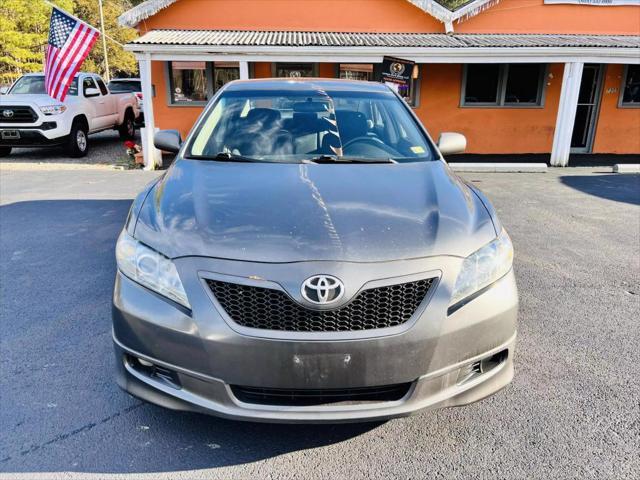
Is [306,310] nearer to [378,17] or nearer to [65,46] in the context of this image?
[65,46]

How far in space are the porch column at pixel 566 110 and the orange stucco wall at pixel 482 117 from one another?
5.69 feet

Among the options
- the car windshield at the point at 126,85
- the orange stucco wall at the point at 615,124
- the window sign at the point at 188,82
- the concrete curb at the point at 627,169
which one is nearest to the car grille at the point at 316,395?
the concrete curb at the point at 627,169

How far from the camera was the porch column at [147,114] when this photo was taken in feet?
32.7

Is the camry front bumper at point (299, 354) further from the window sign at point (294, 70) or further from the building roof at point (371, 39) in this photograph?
the window sign at point (294, 70)

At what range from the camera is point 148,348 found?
1988 millimetres

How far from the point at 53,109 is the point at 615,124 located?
13660mm

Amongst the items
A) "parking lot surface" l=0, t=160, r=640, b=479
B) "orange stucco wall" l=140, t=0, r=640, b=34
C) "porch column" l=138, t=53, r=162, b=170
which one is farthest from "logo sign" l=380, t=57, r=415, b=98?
"parking lot surface" l=0, t=160, r=640, b=479

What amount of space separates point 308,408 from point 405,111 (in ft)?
8.00

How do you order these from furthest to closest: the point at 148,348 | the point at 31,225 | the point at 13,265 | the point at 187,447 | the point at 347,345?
the point at 31,225
the point at 13,265
the point at 187,447
the point at 148,348
the point at 347,345

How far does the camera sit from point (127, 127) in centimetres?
1407

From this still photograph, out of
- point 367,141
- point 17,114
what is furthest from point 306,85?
point 17,114

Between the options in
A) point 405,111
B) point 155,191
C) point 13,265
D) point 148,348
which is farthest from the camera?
point 13,265

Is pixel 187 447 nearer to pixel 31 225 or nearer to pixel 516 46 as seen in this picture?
pixel 31 225

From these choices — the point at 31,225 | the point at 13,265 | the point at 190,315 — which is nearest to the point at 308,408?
the point at 190,315
